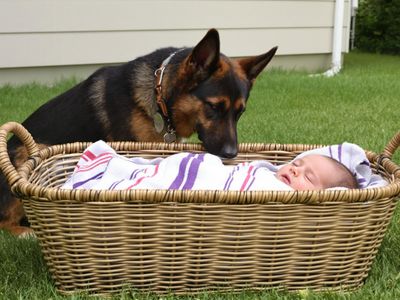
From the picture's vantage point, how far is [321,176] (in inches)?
124

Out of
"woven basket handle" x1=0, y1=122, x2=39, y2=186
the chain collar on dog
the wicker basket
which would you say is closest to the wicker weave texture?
the wicker basket

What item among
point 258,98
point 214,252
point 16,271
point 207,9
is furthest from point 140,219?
point 207,9

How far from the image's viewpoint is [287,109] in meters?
6.75

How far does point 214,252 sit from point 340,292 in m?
0.52

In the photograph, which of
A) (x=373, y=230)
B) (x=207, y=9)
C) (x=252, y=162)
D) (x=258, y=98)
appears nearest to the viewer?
(x=373, y=230)

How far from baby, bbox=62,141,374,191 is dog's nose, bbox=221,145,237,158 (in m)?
0.16

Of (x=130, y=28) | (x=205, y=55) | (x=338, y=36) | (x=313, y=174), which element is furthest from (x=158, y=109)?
(x=338, y=36)

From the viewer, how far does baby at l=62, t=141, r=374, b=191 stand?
2855mm

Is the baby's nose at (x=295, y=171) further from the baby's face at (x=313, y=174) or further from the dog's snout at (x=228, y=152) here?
A: the dog's snout at (x=228, y=152)

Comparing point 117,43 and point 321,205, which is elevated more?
point 321,205

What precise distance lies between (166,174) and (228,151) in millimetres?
701

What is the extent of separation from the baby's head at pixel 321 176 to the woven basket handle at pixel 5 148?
122 centimetres

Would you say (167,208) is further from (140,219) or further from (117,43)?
(117,43)

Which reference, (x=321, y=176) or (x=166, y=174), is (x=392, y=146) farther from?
(x=166, y=174)
